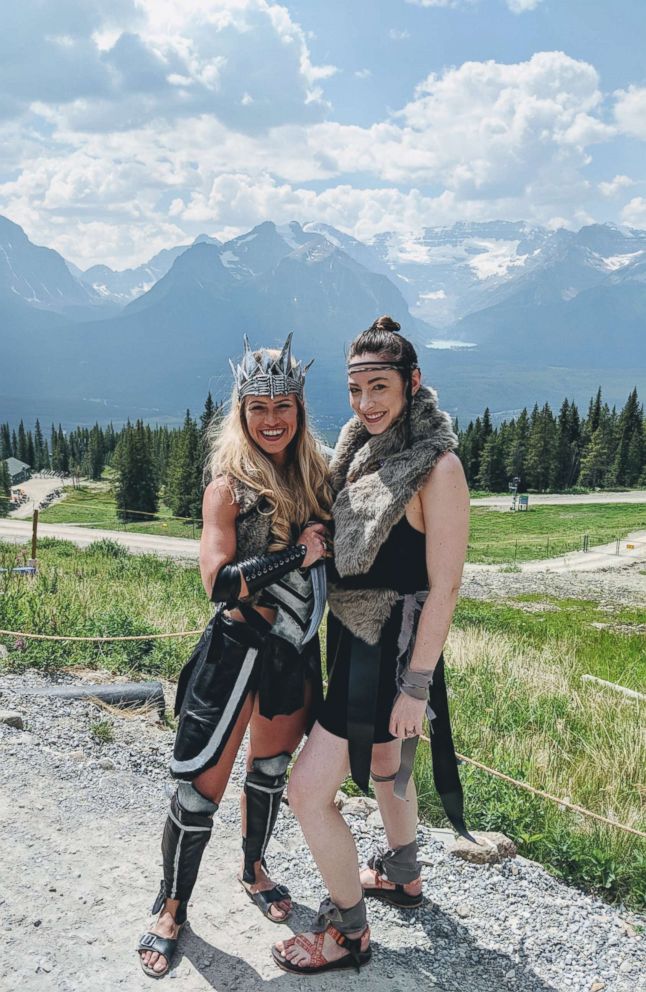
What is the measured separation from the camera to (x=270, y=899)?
3.60 meters

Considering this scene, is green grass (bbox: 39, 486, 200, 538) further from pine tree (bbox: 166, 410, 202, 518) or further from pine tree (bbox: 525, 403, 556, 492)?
pine tree (bbox: 525, 403, 556, 492)

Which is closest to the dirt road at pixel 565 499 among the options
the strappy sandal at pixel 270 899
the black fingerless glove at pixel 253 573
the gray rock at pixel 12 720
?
the gray rock at pixel 12 720

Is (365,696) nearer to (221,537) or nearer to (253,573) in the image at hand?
(253,573)

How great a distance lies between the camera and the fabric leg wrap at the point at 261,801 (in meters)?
3.49

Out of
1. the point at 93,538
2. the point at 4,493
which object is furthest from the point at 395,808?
the point at 4,493

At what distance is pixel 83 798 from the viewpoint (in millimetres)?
4438

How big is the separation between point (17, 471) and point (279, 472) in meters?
135

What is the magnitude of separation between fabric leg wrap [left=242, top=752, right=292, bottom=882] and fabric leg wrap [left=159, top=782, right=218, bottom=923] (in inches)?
11.3

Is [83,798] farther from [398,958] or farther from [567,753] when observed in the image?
[567,753]

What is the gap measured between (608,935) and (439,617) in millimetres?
1958

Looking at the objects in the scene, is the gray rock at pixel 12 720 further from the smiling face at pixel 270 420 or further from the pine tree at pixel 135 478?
the pine tree at pixel 135 478

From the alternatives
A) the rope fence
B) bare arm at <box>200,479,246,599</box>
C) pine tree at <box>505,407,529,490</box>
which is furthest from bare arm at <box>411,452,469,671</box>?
pine tree at <box>505,407,529,490</box>

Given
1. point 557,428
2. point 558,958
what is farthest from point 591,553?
point 557,428

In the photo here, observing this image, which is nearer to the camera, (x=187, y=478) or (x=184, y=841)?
(x=184, y=841)
